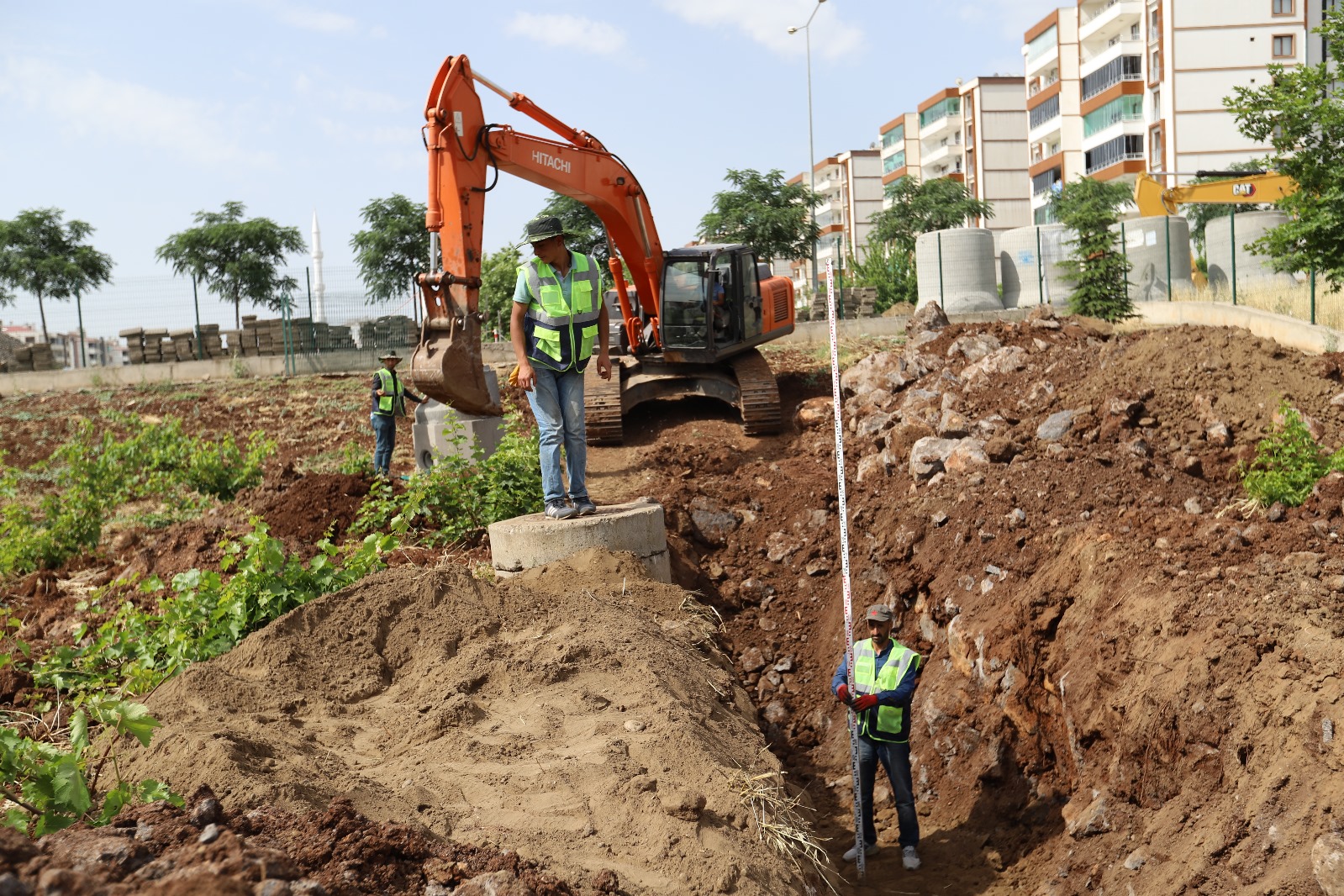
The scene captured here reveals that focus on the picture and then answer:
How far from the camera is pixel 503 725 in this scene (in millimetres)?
5340

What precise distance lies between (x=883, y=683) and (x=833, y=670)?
177 centimetres

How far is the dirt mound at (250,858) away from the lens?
2.62 m

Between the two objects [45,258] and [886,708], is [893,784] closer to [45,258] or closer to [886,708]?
[886,708]

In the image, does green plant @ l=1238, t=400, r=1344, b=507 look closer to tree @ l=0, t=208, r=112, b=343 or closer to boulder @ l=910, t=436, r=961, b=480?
boulder @ l=910, t=436, r=961, b=480

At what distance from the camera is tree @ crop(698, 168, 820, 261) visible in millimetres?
31609

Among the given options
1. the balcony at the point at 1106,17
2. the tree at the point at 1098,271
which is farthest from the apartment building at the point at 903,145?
the tree at the point at 1098,271

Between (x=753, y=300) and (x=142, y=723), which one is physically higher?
(x=753, y=300)

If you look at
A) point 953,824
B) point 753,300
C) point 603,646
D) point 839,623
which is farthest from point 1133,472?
point 753,300

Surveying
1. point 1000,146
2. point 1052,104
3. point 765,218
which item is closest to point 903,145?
point 1000,146

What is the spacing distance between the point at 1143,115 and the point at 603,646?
199 ft

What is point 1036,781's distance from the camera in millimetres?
6273

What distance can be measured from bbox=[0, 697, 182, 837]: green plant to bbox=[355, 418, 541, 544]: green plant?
16.1 feet

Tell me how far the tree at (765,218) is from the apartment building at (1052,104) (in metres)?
34.8

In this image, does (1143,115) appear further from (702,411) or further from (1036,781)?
(1036,781)
